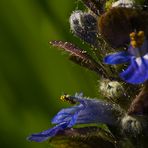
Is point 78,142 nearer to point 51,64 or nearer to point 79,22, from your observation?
point 79,22

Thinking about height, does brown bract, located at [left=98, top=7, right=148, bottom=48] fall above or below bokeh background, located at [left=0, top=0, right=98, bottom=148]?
above

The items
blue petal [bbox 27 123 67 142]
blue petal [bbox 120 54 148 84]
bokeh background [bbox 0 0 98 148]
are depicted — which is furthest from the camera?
bokeh background [bbox 0 0 98 148]

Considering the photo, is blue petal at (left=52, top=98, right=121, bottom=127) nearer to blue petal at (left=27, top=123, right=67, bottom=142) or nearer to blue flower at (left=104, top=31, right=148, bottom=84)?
blue petal at (left=27, top=123, right=67, bottom=142)

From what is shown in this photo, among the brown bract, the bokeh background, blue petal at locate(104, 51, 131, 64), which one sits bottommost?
the bokeh background

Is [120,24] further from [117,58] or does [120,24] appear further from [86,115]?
[86,115]

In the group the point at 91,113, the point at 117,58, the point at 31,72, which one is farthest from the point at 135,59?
the point at 31,72

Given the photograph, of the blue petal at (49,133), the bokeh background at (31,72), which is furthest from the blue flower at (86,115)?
the bokeh background at (31,72)

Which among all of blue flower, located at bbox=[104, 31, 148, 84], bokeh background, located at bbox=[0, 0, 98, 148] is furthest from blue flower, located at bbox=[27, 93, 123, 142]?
bokeh background, located at bbox=[0, 0, 98, 148]

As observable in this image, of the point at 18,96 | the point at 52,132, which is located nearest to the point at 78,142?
the point at 52,132
